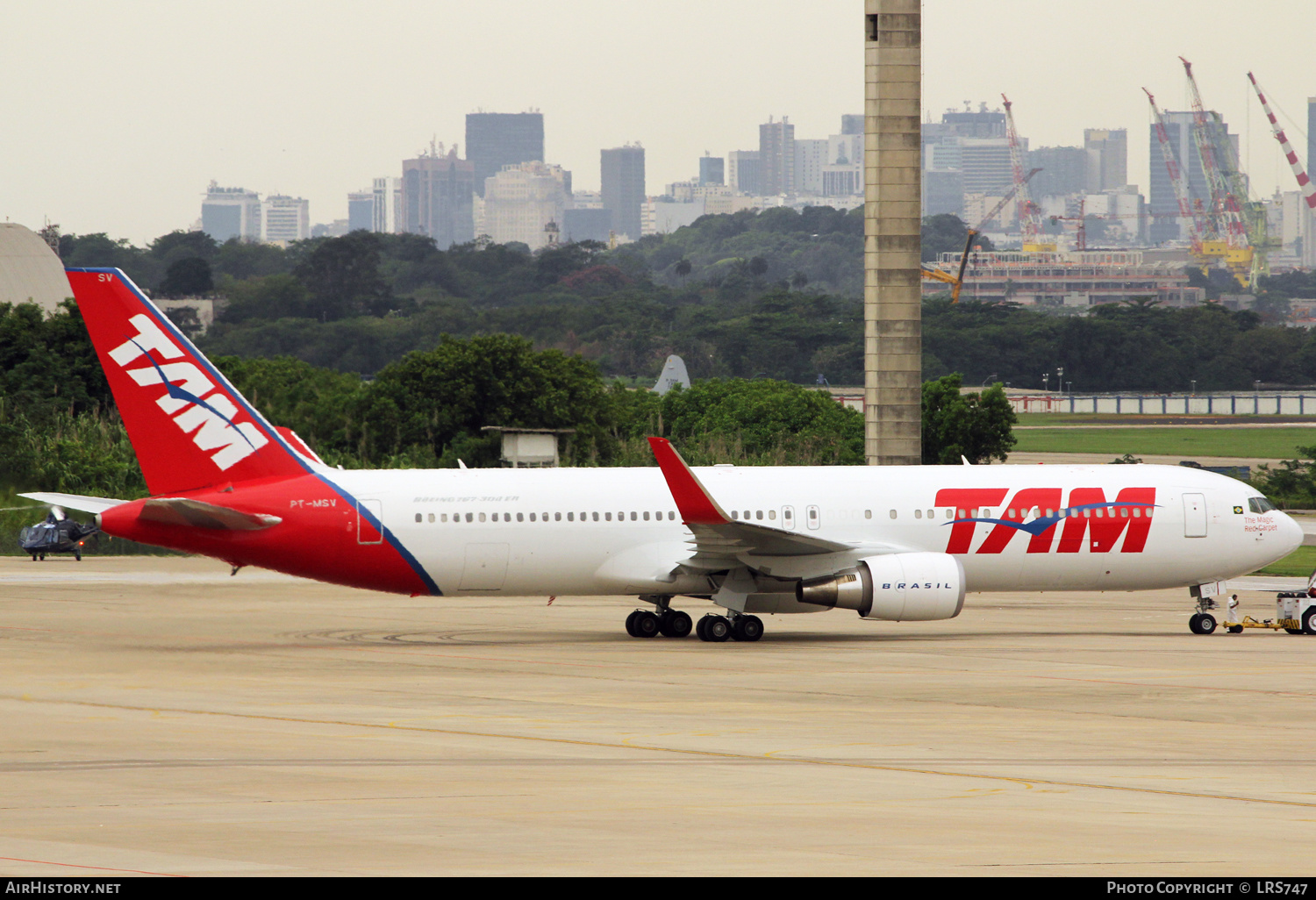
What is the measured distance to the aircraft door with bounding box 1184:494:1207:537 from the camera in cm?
3659

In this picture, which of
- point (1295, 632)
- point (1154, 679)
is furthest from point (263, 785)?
point (1295, 632)

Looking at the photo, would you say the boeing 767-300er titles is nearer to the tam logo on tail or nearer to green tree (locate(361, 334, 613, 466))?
the tam logo on tail

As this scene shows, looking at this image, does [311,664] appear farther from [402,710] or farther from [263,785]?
[263,785]

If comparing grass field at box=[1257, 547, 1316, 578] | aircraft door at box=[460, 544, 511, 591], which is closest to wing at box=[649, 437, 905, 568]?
aircraft door at box=[460, 544, 511, 591]

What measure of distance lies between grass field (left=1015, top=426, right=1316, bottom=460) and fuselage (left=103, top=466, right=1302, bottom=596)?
8531 centimetres

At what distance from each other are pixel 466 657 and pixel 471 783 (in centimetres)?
1455

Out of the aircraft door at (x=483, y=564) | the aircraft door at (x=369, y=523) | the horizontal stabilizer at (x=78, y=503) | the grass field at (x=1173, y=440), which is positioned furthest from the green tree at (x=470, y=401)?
the grass field at (x=1173, y=440)

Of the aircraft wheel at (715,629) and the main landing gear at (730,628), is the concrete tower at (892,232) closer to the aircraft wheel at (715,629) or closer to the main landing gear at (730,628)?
the main landing gear at (730,628)

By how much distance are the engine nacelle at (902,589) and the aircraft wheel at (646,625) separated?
3949 mm

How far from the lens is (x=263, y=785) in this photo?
18.3 meters

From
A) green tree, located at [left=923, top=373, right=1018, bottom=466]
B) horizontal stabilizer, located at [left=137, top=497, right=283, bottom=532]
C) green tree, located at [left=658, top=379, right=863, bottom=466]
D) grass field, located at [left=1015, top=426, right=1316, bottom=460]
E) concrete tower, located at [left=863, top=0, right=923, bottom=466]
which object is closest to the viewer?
horizontal stabilizer, located at [left=137, top=497, right=283, bottom=532]

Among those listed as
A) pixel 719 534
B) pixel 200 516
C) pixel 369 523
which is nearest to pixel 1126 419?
pixel 719 534

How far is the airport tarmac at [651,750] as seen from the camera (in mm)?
14766

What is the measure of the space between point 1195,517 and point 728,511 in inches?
383
